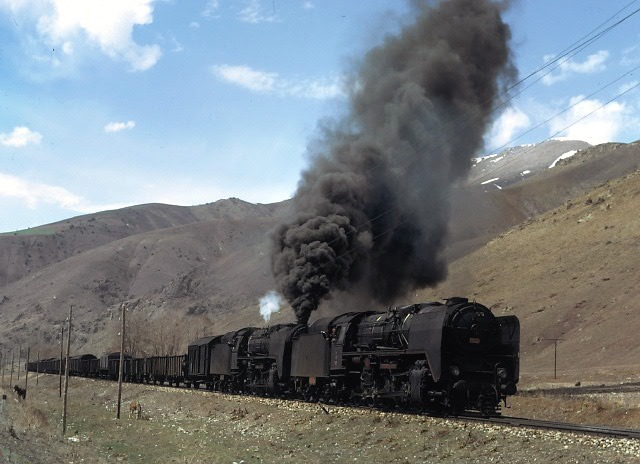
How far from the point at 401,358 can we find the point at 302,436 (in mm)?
4673

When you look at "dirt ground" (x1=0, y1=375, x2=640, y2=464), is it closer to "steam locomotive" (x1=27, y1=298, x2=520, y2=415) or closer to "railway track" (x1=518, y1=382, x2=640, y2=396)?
"steam locomotive" (x1=27, y1=298, x2=520, y2=415)

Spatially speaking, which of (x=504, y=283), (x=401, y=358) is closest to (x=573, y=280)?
(x=504, y=283)

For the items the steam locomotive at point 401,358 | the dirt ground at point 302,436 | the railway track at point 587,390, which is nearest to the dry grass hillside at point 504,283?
the steam locomotive at point 401,358

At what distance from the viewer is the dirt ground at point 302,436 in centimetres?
1792

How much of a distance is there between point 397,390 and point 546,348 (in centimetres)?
3935

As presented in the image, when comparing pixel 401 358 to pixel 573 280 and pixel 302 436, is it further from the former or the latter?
pixel 573 280

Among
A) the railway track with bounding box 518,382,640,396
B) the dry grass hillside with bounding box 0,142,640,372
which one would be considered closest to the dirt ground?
the railway track with bounding box 518,382,640,396

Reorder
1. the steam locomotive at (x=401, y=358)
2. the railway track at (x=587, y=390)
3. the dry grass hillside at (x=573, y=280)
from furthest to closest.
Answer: the dry grass hillside at (x=573, y=280) → the railway track at (x=587, y=390) → the steam locomotive at (x=401, y=358)

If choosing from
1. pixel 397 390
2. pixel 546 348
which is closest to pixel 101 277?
pixel 546 348

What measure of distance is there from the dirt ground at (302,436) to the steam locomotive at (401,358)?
980 mm

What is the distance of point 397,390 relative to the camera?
81.5 ft

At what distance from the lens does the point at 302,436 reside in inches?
1033

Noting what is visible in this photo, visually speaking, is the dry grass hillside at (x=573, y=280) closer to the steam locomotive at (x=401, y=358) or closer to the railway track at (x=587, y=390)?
the railway track at (x=587, y=390)

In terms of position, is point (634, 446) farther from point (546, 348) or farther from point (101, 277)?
point (101, 277)
